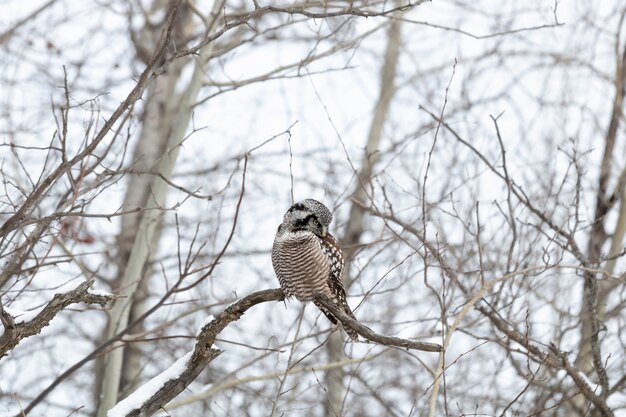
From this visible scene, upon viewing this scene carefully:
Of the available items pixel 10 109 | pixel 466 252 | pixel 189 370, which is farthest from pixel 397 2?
pixel 189 370

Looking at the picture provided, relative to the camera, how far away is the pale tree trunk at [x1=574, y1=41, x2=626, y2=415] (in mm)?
7610

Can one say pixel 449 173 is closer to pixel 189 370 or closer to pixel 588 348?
pixel 588 348

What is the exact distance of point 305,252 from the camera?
262 inches

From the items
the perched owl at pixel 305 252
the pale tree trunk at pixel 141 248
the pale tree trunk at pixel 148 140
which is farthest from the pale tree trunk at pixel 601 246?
the pale tree trunk at pixel 148 140

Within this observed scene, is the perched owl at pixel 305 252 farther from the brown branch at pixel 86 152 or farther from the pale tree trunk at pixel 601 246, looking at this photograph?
the pale tree trunk at pixel 601 246

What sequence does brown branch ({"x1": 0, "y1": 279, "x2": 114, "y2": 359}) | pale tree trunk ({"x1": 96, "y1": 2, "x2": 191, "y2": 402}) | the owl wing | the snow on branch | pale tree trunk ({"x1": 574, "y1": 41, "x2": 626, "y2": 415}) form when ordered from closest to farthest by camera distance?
brown branch ({"x1": 0, "y1": 279, "x2": 114, "y2": 359})
the snow on branch
the owl wing
pale tree trunk ({"x1": 574, "y1": 41, "x2": 626, "y2": 415})
pale tree trunk ({"x1": 96, "y1": 2, "x2": 191, "y2": 402})

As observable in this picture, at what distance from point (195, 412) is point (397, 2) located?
6297mm

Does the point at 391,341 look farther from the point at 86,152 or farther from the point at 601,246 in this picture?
the point at 601,246

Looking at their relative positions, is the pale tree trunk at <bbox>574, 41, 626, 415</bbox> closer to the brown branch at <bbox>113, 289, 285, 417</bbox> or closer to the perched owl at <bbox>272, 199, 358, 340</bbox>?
the perched owl at <bbox>272, 199, 358, 340</bbox>

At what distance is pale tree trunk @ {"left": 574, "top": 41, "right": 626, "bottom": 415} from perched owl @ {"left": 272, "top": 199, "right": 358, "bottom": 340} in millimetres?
2269

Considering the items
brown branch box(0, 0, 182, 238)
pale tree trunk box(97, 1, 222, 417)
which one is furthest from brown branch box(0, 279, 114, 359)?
pale tree trunk box(97, 1, 222, 417)

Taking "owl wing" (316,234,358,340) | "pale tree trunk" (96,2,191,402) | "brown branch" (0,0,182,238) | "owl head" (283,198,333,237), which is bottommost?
"brown branch" (0,0,182,238)

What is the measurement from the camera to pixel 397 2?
12492mm

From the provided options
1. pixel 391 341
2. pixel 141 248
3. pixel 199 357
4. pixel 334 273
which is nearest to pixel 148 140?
pixel 141 248
